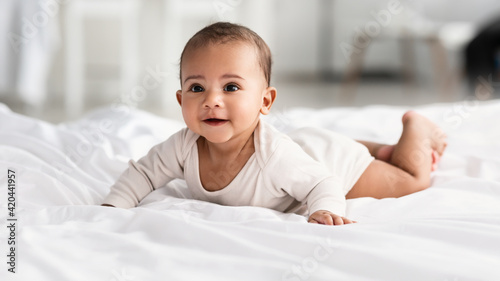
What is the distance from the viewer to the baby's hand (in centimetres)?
86

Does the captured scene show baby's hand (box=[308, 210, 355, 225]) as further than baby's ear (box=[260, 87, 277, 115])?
No

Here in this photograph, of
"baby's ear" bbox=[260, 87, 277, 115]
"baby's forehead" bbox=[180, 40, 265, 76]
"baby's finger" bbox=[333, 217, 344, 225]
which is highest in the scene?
"baby's forehead" bbox=[180, 40, 265, 76]

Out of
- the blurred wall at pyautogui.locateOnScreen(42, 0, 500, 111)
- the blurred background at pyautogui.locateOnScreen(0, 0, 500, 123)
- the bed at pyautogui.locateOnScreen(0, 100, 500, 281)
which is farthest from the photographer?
the blurred wall at pyautogui.locateOnScreen(42, 0, 500, 111)

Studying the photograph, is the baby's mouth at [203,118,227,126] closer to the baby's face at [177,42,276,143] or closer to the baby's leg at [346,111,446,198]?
the baby's face at [177,42,276,143]

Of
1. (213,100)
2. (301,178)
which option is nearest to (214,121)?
(213,100)

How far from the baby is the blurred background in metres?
2.69

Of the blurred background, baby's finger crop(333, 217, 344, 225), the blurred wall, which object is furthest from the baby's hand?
the blurred wall

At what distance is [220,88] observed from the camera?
92 cm

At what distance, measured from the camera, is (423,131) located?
121 centimetres

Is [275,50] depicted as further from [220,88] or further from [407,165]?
[220,88]

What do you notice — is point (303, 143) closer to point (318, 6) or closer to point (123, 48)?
point (123, 48)

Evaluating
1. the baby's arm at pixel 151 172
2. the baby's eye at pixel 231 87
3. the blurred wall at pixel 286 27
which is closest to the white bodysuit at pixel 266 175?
the baby's arm at pixel 151 172

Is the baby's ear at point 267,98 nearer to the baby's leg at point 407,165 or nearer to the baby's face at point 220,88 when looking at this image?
the baby's face at point 220,88

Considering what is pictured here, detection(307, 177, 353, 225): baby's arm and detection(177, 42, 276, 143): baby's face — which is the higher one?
detection(177, 42, 276, 143): baby's face
